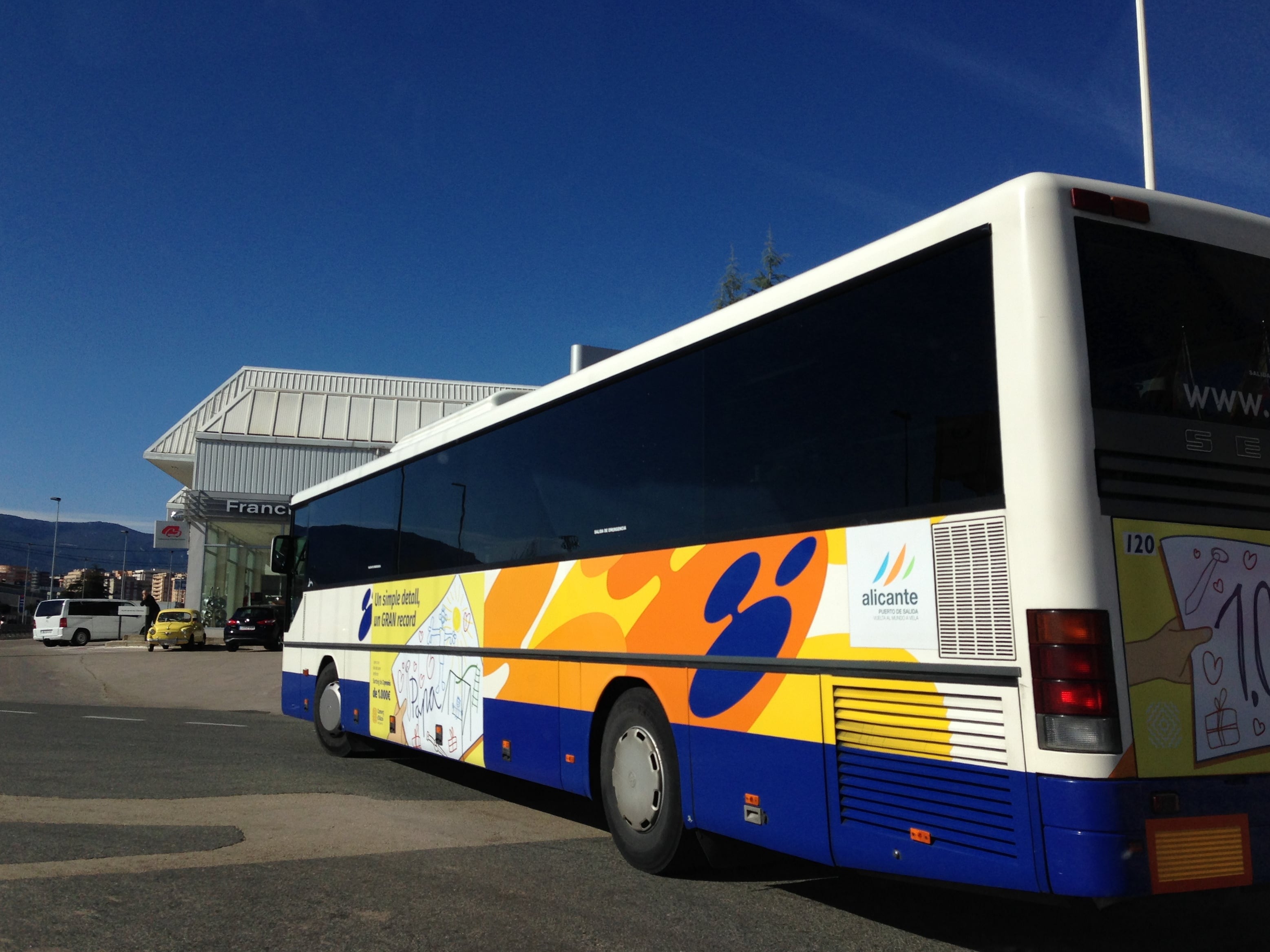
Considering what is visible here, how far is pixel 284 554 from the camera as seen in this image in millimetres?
13500

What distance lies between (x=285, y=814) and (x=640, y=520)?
369 cm

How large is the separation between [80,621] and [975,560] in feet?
161

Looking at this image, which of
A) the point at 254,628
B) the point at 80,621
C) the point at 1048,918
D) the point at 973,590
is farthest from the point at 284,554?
the point at 80,621

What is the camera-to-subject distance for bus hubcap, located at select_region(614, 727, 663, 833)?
621cm

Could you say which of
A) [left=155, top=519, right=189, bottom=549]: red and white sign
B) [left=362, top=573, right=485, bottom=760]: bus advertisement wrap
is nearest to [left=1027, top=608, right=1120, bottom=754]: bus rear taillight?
[left=362, top=573, right=485, bottom=760]: bus advertisement wrap

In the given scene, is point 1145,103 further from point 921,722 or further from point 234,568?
point 234,568

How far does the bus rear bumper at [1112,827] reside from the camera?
377 cm

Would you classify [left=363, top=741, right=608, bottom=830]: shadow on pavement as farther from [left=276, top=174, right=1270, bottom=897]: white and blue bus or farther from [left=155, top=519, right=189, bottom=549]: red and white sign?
[left=155, top=519, right=189, bottom=549]: red and white sign

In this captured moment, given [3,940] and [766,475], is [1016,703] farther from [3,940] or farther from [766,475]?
[3,940]

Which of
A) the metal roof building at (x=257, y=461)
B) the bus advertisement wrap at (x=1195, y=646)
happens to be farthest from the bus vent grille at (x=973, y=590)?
the metal roof building at (x=257, y=461)

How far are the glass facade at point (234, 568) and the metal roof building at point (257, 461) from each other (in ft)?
0.20

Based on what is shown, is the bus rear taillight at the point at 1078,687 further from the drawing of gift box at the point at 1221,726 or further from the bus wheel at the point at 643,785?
the bus wheel at the point at 643,785

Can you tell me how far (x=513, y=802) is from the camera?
→ 8.94 m

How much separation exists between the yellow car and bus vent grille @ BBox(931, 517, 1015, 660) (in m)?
38.6
